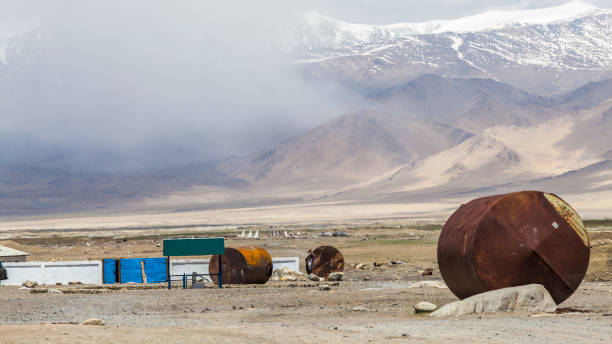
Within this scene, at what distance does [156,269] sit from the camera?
40094 mm

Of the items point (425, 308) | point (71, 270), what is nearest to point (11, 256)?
point (71, 270)

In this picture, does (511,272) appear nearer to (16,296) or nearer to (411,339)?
(411,339)

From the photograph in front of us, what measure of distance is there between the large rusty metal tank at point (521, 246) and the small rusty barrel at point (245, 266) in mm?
17030

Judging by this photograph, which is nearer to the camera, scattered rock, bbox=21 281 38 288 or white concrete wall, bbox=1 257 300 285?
scattered rock, bbox=21 281 38 288

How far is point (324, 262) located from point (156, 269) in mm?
8024

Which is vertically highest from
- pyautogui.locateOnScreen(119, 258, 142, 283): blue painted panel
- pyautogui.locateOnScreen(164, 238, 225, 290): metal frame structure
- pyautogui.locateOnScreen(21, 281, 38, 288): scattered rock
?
pyautogui.locateOnScreen(164, 238, 225, 290): metal frame structure

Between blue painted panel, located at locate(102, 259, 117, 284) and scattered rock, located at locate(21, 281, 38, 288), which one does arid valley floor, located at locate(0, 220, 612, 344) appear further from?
blue painted panel, located at locate(102, 259, 117, 284)

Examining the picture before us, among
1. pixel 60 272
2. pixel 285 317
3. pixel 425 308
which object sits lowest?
pixel 285 317

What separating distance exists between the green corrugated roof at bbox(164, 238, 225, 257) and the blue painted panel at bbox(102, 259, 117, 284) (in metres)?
5.38

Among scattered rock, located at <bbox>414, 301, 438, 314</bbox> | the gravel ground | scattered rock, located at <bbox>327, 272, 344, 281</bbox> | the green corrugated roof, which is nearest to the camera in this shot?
the gravel ground

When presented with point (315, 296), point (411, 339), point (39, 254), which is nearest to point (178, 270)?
point (315, 296)

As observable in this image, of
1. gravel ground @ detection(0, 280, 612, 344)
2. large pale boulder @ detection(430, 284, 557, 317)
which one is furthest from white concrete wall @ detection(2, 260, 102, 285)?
large pale boulder @ detection(430, 284, 557, 317)

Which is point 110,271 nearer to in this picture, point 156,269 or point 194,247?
point 156,269

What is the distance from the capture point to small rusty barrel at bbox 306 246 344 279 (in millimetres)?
42250
